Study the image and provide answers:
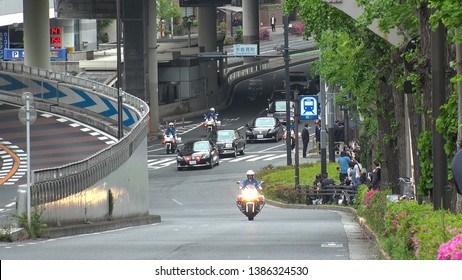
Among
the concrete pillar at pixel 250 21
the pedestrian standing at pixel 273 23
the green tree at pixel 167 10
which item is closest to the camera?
the concrete pillar at pixel 250 21

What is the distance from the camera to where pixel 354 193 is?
4475cm

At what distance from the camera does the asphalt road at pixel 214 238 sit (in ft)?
72.5

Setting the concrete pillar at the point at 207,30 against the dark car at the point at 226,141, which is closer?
the dark car at the point at 226,141

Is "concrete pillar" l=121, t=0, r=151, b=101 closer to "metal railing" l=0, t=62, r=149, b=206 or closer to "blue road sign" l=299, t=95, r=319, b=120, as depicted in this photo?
"blue road sign" l=299, t=95, r=319, b=120

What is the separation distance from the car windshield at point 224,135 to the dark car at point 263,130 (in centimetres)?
663

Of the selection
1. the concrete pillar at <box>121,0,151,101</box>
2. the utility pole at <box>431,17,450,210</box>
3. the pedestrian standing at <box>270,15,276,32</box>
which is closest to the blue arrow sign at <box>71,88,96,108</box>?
the concrete pillar at <box>121,0,151,101</box>

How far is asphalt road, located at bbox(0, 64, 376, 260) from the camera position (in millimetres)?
22094

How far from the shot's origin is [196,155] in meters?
64.0

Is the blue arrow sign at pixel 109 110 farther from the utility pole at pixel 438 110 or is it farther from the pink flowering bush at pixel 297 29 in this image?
the pink flowering bush at pixel 297 29

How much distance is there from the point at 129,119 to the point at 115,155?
22292mm

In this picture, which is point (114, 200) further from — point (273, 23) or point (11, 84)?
point (273, 23)

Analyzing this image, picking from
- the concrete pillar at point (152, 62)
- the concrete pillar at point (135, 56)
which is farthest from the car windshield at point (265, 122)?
the concrete pillar at point (135, 56)

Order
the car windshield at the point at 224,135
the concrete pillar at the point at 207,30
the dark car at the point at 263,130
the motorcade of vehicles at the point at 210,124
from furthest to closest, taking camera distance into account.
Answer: the concrete pillar at the point at 207,30 < the motorcade of vehicles at the point at 210,124 < the dark car at the point at 263,130 < the car windshield at the point at 224,135

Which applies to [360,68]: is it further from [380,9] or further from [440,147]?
[440,147]
